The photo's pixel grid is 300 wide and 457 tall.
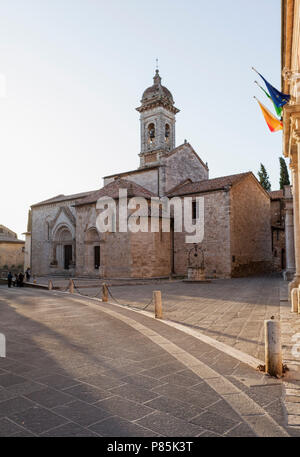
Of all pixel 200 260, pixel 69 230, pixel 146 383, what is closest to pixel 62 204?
pixel 69 230

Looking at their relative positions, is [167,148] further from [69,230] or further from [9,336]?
[9,336]

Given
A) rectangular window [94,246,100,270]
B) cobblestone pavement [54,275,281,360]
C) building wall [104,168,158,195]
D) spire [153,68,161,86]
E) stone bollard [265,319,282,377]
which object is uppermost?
spire [153,68,161,86]

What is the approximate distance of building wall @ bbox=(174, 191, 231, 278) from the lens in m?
23.4

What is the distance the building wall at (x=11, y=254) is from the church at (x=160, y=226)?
916cm

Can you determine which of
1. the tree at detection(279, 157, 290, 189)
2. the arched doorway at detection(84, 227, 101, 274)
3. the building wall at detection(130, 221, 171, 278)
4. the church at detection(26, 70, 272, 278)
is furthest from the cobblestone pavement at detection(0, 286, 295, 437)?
the tree at detection(279, 157, 290, 189)

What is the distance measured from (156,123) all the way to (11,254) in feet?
86.8

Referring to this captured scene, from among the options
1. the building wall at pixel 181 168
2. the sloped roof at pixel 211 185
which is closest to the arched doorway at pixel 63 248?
the building wall at pixel 181 168

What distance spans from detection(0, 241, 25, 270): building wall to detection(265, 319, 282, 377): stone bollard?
43275 millimetres

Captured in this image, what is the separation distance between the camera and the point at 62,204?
33781mm

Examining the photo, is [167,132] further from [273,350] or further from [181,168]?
[273,350]

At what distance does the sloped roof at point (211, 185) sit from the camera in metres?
24.2

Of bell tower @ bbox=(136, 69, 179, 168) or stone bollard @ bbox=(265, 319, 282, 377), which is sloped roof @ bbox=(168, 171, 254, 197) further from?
stone bollard @ bbox=(265, 319, 282, 377)

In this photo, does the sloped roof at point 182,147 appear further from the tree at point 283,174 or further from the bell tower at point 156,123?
the tree at point 283,174

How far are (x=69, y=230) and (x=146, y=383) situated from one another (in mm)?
28200
